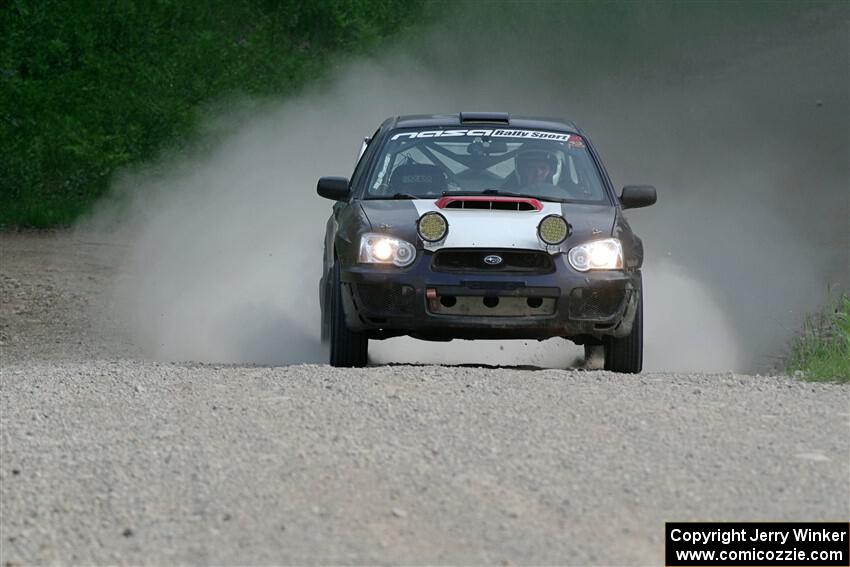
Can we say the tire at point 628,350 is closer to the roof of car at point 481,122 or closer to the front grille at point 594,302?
the front grille at point 594,302

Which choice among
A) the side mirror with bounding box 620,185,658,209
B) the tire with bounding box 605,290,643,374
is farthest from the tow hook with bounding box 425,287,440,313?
the side mirror with bounding box 620,185,658,209

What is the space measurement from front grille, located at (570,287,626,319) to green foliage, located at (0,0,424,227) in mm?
11022

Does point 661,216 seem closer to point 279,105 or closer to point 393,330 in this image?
point 279,105

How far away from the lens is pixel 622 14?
29.9 meters

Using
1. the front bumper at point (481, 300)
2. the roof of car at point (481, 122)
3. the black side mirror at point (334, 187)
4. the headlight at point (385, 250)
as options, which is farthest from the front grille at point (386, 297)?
the roof of car at point (481, 122)

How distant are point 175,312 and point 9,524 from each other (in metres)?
8.35

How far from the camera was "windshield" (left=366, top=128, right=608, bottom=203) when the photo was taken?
410 inches

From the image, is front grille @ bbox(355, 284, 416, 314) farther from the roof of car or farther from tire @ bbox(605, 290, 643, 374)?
the roof of car

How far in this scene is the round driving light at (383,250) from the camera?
31.2ft

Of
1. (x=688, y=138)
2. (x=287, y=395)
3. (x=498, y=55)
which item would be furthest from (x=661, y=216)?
(x=287, y=395)

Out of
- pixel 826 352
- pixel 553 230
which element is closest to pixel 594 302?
pixel 553 230

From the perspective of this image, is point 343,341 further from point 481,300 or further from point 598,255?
point 598,255

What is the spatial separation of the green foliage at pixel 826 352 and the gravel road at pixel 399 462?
58 centimetres

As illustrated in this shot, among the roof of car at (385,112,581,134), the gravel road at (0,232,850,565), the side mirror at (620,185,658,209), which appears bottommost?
the gravel road at (0,232,850,565)
